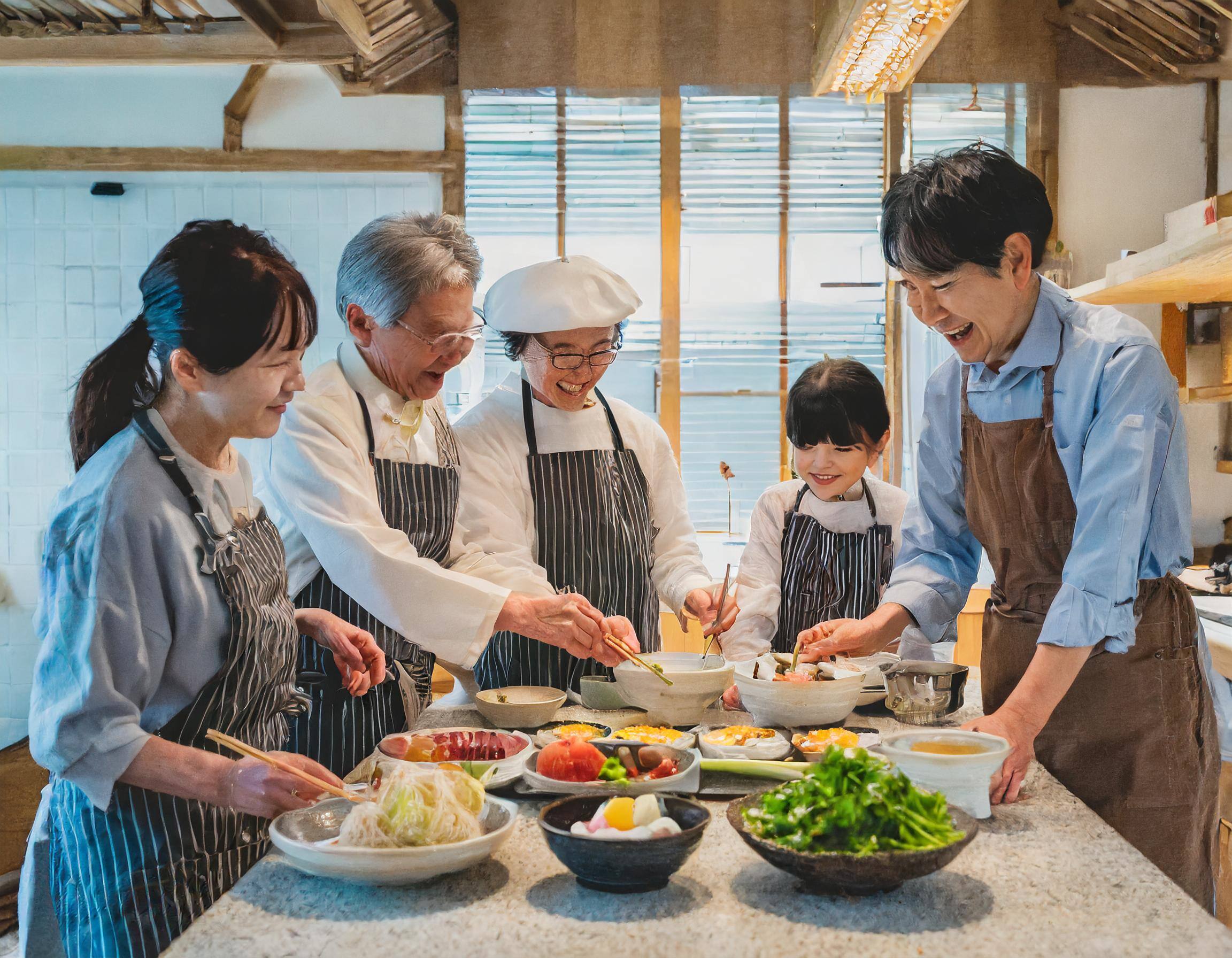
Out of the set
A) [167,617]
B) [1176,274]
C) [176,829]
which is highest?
[1176,274]

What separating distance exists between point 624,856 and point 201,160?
4.82 m

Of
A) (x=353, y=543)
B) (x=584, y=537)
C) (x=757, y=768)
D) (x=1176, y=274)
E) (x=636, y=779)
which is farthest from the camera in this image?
(x=1176, y=274)

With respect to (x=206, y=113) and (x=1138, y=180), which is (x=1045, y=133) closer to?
(x=1138, y=180)

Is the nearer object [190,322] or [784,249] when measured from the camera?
[190,322]

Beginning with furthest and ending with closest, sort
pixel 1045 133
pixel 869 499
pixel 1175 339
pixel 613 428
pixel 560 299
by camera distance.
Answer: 1. pixel 1045 133
2. pixel 1175 339
3. pixel 869 499
4. pixel 613 428
5. pixel 560 299

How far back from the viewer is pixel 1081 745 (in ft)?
6.31

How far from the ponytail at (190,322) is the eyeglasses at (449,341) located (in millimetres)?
598

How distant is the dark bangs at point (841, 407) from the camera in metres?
3.15

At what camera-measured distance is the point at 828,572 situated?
3225 millimetres

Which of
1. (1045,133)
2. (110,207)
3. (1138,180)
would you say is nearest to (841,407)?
(1045,133)

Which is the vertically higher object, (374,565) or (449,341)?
(449,341)

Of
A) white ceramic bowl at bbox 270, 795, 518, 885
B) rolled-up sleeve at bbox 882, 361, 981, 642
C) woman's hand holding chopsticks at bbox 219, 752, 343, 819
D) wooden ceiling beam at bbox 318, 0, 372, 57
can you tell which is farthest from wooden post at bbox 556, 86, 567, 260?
white ceramic bowl at bbox 270, 795, 518, 885

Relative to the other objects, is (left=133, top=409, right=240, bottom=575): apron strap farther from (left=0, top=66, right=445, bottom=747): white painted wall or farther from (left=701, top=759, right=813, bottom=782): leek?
(left=0, top=66, right=445, bottom=747): white painted wall

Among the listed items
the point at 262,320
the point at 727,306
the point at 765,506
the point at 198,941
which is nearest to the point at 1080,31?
the point at 727,306
